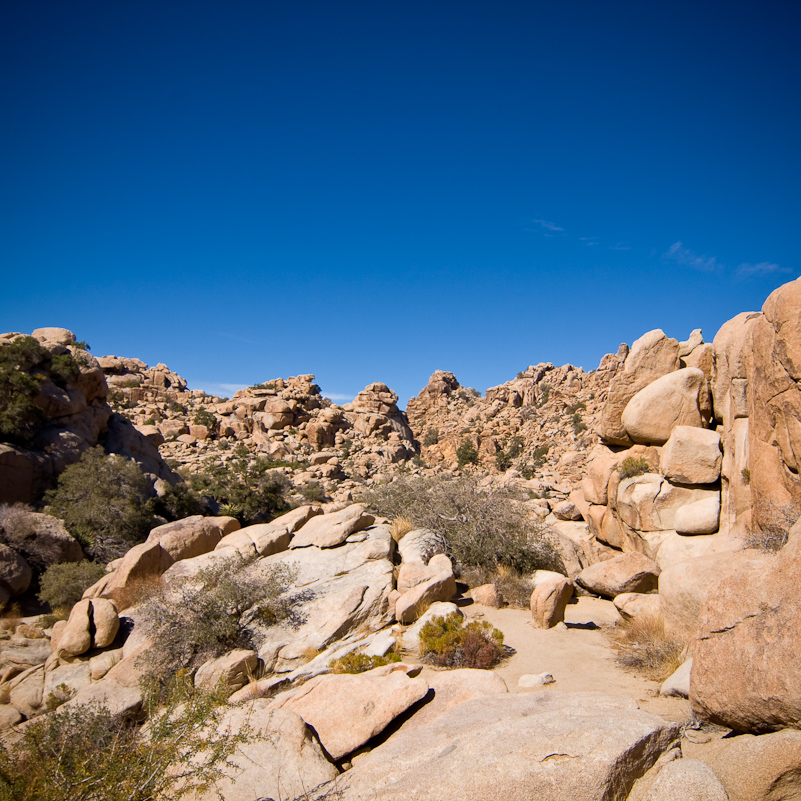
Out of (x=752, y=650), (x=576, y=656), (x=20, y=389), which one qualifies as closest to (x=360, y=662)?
(x=576, y=656)

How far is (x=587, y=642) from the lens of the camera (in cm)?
803

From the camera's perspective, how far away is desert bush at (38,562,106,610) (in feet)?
40.0

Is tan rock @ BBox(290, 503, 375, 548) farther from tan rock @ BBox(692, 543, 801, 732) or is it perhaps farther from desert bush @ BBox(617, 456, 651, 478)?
tan rock @ BBox(692, 543, 801, 732)

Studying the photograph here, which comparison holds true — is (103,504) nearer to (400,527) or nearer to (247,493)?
(247,493)

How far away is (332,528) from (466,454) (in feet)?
108

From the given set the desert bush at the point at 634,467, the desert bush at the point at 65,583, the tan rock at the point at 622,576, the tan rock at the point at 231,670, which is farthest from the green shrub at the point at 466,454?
the tan rock at the point at 231,670

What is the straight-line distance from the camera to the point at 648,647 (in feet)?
22.5

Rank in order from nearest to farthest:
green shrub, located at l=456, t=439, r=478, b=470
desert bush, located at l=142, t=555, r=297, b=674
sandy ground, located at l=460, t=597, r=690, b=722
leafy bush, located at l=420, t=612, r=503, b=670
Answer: sandy ground, located at l=460, t=597, r=690, b=722
leafy bush, located at l=420, t=612, r=503, b=670
desert bush, located at l=142, t=555, r=297, b=674
green shrub, located at l=456, t=439, r=478, b=470

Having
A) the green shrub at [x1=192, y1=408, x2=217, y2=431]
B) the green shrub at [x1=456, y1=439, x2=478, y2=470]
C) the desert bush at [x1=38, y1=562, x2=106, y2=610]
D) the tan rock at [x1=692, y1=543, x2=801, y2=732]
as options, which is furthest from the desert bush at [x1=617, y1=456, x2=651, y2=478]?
the green shrub at [x1=192, y1=408, x2=217, y2=431]

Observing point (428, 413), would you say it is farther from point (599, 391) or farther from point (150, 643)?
point (150, 643)

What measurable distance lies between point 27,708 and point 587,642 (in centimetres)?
976

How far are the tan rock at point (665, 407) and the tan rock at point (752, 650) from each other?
756cm

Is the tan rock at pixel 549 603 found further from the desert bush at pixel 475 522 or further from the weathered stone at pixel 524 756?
the weathered stone at pixel 524 756

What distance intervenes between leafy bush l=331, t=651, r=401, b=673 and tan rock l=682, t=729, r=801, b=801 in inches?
180
